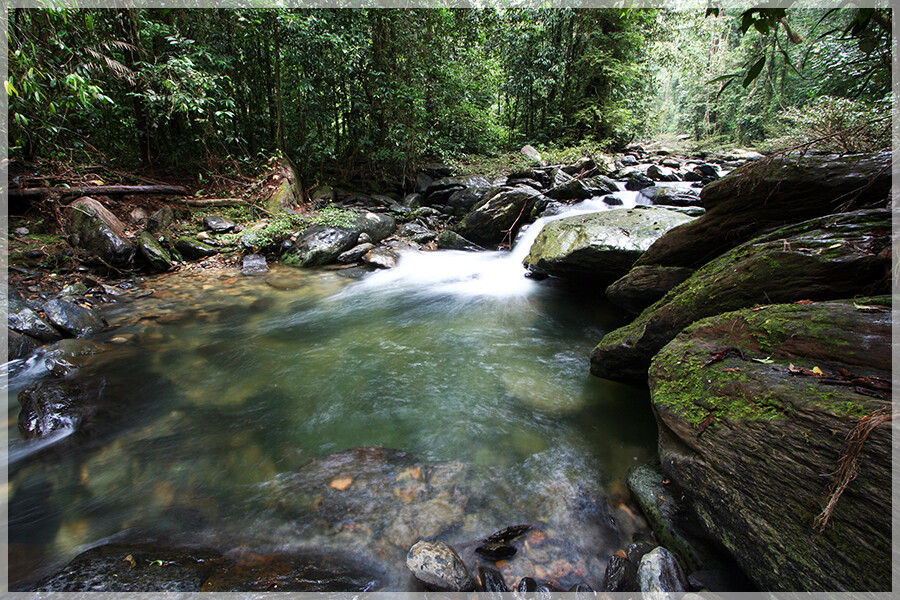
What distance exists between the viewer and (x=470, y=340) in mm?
5254

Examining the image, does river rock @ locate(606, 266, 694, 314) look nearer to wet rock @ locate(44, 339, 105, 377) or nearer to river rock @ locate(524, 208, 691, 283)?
river rock @ locate(524, 208, 691, 283)

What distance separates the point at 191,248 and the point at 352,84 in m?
6.36

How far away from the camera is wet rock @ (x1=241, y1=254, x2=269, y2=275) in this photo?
7957mm

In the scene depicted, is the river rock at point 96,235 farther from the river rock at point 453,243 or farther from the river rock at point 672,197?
the river rock at point 672,197

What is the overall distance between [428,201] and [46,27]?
8.32 metres

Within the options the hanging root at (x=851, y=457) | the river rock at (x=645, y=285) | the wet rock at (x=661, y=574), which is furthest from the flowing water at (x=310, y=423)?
the hanging root at (x=851, y=457)

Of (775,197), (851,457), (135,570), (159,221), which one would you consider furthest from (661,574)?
(159,221)

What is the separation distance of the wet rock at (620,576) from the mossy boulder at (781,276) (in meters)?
1.88

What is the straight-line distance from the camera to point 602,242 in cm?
551

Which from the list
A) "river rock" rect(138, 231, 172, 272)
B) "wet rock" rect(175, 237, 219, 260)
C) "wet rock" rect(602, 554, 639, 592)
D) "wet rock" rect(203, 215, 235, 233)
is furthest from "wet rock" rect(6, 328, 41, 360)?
"wet rock" rect(602, 554, 639, 592)

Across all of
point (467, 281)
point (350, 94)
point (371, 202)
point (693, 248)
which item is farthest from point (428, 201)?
point (693, 248)

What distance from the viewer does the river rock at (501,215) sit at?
8.90m

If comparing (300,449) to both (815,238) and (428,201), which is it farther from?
(428,201)

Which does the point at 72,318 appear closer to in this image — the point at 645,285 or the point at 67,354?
the point at 67,354
